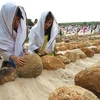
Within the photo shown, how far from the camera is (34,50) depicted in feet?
15.1

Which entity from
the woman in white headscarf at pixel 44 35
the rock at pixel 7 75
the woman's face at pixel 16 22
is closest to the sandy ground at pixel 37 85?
the rock at pixel 7 75

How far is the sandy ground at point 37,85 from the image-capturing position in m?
2.92

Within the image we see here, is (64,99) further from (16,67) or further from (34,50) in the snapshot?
(34,50)

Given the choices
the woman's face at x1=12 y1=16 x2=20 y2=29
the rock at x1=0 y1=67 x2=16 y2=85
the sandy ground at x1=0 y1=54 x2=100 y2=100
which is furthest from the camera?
the woman's face at x1=12 y1=16 x2=20 y2=29

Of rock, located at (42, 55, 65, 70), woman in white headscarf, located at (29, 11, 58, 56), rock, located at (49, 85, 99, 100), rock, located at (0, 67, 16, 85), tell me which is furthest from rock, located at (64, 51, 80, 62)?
rock, located at (49, 85, 99, 100)

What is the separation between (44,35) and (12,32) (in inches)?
43.3

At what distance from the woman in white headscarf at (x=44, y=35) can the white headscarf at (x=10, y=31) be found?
753mm

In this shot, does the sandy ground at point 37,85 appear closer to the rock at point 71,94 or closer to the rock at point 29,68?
the rock at point 29,68

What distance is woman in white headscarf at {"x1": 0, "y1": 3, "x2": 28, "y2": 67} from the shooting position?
3.52 m

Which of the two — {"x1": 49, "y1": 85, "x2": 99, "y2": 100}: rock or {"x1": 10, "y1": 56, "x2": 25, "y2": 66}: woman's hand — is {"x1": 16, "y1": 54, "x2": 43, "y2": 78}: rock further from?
{"x1": 49, "y1": 85, "x2": 99, "y2": 100}: rock

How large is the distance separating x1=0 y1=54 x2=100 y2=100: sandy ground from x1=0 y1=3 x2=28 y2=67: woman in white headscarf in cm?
35

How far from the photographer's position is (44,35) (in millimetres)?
4707

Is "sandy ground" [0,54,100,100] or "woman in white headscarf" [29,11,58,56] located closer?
"sandy ground" [0,54,100,100]

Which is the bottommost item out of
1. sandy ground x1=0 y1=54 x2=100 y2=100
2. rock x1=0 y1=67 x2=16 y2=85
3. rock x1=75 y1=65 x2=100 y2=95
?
sandy ground x1=0 y1=54 x2=100 y2=100
